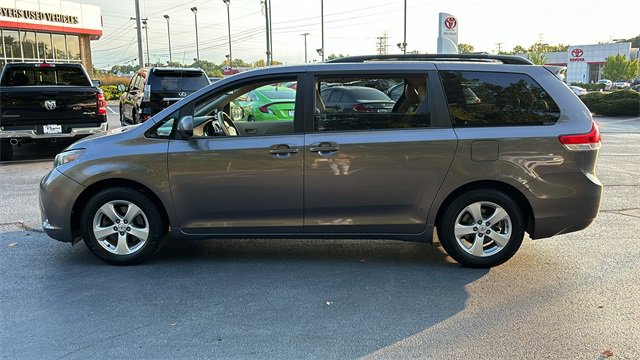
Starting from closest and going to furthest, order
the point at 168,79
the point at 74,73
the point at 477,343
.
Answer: the point at 477,343 < the point at 74,73 < the point at 168,79

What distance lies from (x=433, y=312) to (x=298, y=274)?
4.27 feet

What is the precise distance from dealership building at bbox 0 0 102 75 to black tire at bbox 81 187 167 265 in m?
29.4

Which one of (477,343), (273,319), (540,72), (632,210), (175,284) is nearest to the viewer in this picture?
(477,343)

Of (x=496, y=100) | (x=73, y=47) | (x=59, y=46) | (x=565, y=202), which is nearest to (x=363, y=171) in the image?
(x=496, y=100)

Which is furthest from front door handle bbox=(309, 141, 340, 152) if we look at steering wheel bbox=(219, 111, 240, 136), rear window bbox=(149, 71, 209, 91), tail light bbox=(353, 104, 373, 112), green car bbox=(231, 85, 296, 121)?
rear window bbox=(149, 71, 209, 91)

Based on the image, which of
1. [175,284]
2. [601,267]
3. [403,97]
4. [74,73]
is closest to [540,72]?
[403,97]

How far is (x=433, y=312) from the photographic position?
396 cm

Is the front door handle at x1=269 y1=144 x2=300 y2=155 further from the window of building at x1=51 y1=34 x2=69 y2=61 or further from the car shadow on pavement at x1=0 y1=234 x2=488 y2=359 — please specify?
the window of building at x1=51 y1=34 x2=69 y2=61

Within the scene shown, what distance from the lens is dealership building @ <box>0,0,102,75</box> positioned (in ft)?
105

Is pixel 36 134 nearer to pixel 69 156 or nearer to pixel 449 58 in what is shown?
pixel 69 156

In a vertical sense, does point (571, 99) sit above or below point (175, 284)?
above

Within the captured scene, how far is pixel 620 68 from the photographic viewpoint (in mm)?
69000

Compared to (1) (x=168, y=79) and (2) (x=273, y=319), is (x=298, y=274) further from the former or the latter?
(1) (x=168, y=79)

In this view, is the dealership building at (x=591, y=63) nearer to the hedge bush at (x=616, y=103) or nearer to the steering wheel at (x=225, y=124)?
the hedge bush at (x=616, y=103)
